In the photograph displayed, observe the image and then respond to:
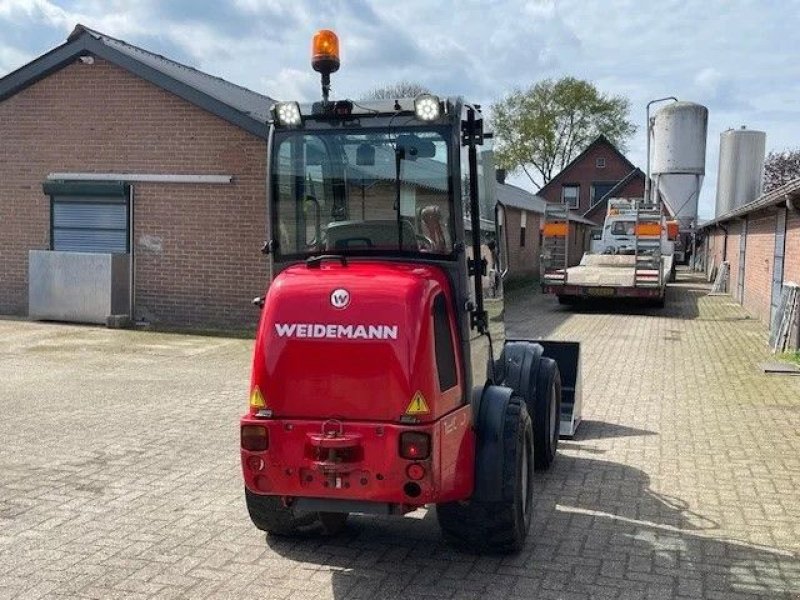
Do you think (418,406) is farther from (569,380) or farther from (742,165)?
(742,165)

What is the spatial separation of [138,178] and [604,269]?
39.4 feet

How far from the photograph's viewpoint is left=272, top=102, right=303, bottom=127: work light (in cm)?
465

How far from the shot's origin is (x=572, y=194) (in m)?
54.9

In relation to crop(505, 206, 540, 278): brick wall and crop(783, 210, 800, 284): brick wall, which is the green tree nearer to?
crop(505, 206, 540, 278): brick wall

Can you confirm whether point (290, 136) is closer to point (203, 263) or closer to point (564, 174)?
point (203, 263)

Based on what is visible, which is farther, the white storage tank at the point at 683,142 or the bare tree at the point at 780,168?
the bare tree at the point at 780,168

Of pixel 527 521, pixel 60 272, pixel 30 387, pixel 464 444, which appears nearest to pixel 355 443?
pixel 464 444

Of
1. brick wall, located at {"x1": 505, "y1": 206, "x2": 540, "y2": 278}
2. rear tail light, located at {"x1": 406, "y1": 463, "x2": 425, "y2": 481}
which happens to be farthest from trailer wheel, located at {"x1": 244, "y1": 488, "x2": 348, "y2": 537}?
brick wall, located at {"x1": 505, "y1": 206, "x2": 540, "y2": 278}

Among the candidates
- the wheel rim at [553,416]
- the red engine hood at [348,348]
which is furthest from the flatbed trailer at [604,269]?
the red engine hood at [348,348]

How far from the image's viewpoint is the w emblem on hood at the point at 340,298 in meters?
4.07

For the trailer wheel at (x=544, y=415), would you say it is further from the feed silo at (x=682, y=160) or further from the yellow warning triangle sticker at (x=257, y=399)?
the feed silo at (x=682, y=160)

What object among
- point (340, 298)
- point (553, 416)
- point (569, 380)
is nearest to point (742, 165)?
point (569, 380)

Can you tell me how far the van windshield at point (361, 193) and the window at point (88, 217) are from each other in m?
10.8

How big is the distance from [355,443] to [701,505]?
2.92 m
